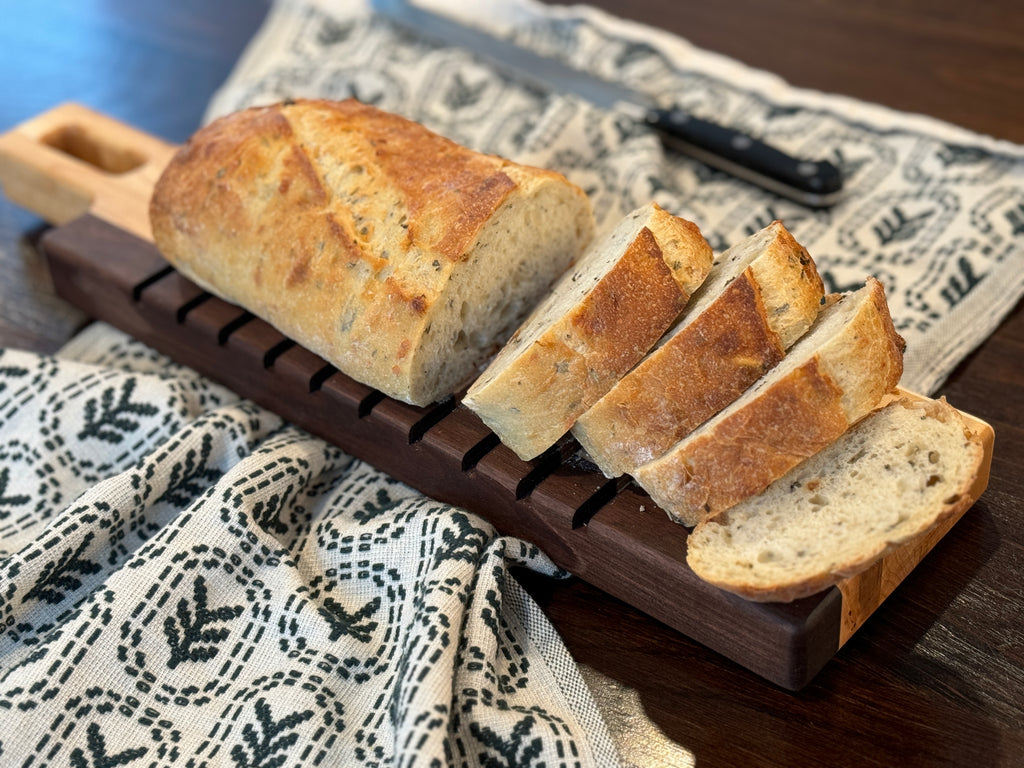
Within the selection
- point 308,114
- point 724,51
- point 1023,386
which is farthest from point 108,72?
point 1023,386

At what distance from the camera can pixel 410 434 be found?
1868 millimetres

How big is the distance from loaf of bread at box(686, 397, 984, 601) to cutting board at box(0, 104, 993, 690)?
0.05 m

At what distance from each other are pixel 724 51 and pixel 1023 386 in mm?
1494

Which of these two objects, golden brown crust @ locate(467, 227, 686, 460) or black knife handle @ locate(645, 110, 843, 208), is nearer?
golden brown crust @ locate(467, 227, 686, 460)

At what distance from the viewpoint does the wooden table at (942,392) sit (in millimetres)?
1556

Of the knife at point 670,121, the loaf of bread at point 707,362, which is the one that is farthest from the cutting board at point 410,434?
the knife at point 670,121

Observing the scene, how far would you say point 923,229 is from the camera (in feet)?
8.07

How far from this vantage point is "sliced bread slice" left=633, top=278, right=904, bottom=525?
1.55 meters

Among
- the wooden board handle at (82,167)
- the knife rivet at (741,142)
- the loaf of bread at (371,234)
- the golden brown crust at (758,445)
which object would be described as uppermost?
the knife rivet at (741,142)

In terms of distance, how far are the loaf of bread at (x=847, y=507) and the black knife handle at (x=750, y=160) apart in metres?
0.97

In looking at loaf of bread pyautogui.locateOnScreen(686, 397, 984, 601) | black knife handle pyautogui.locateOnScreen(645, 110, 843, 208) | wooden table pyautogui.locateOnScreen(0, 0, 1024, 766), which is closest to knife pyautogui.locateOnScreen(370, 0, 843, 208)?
black knife handle pyautogui.locateOnScreen(645, 110, 843, 208)

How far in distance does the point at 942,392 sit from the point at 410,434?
1055mm

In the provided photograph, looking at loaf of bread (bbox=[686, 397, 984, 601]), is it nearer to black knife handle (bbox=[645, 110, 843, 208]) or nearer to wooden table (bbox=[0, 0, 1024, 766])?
wooden table (bbox=[0, 0, 1024, 766])

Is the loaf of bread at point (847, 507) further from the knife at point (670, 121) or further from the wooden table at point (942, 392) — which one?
the knife at point (670, 121)
